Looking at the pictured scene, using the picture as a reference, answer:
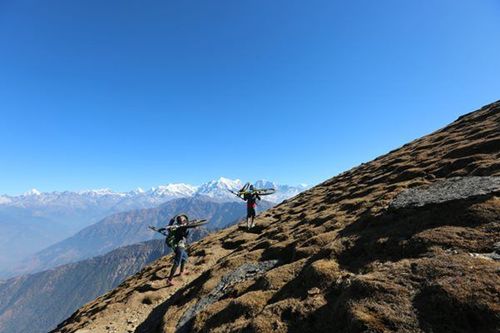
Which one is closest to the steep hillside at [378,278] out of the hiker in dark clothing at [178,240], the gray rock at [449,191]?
the gray rock at [449,191]

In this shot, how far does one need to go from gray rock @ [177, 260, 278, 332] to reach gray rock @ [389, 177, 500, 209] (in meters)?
7.74

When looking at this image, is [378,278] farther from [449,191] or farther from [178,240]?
[178,240]

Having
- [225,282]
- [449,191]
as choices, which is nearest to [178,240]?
[225,282]

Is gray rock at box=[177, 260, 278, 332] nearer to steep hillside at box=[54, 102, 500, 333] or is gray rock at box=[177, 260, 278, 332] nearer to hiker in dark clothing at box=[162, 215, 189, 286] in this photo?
steep hillside at box=[54, 102, 500, 333]

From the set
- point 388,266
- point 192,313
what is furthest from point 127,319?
point 388,266

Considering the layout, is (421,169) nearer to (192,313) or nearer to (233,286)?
(233,286)

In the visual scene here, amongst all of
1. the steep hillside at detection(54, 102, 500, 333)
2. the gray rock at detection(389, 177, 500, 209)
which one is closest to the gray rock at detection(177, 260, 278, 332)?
the steep hillside at detection(54, 102, 500, 333)

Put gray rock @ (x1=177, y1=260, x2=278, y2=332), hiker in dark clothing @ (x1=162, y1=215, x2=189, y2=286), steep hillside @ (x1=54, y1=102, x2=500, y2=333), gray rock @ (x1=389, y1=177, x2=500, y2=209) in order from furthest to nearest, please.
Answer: hiker in dark clothing @ (x1=162, y1=215, x2=189, y2=286)
gray rock @ (x1=177, y1=260, x2=278, y2=332)
gray rock @ (x1=389, y1=177, x2=500, y2=209)
steep hillside @ (x1=54, y1=102, x2=500, y2=333)

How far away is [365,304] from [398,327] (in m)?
1.28

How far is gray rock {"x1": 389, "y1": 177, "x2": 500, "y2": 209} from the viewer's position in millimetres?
15406

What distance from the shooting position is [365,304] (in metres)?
9.75

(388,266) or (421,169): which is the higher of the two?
(421,169)

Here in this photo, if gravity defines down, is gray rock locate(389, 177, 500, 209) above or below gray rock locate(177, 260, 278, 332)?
above

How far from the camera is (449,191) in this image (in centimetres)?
1692
